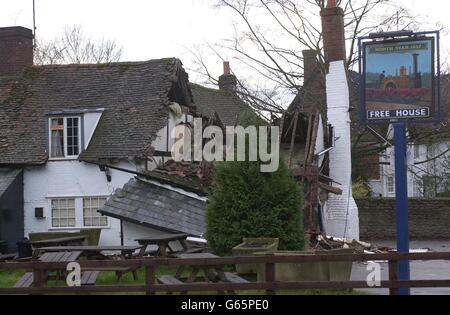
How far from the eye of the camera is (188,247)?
18297mm

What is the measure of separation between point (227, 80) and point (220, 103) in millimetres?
2439

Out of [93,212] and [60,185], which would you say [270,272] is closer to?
[93,212]

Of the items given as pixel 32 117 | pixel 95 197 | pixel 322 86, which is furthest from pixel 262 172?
pixel 322 86

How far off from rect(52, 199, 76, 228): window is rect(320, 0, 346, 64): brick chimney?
31.2 feet

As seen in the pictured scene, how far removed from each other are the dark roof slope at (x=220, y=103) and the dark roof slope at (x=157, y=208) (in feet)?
31.3

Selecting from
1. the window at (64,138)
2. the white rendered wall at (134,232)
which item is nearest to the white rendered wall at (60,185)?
the window at (64,138)

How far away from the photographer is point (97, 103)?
25.0m

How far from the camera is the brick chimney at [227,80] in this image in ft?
118

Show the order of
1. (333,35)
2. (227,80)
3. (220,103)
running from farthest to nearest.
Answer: (227,80), (220,103), (333,35)

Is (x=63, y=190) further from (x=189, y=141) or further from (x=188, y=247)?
(x=188, y=247)

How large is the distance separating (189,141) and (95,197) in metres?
4.34

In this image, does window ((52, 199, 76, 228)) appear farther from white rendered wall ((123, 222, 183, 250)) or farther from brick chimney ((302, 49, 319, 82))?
brick chimney ((302, 49, 319, 82))

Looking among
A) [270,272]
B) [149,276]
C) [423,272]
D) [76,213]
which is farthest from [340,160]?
[149,276]

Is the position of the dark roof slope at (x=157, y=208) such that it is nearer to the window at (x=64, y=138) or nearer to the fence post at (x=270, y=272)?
the window at (x=64, y=138)
